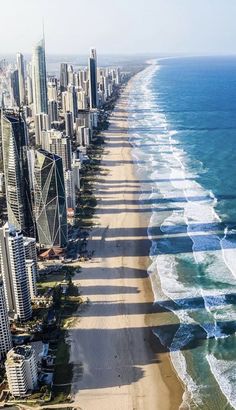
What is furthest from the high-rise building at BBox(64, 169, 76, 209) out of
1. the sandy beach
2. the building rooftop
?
the building rooftop

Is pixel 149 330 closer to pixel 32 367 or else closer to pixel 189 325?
pixel 189 325

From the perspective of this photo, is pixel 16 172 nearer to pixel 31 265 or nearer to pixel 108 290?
pixel 31 265

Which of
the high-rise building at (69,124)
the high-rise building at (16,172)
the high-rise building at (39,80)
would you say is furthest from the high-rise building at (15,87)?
the high-rise building at (16,172)

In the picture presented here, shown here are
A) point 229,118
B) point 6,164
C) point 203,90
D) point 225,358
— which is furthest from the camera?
point 203,90

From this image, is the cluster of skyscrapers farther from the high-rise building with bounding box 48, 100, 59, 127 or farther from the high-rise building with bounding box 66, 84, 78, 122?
the high-rise building with bounding box 66, 84, 78, 122

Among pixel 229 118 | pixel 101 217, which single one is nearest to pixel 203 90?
pixel 229 118
